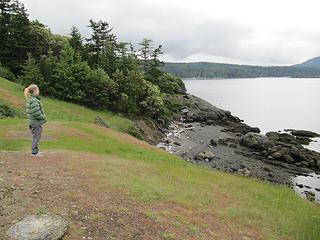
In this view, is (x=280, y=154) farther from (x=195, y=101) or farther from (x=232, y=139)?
(x=195, y=101)

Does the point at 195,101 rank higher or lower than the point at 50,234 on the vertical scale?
lower

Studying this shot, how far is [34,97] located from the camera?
61.1ft

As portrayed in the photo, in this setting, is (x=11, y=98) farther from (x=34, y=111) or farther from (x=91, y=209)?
(x=91, y=209)

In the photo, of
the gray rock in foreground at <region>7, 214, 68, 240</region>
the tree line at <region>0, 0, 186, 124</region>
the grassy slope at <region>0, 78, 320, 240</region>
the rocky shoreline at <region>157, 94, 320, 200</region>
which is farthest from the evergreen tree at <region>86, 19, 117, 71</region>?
the gray rock in foreground at <region>7, 214, 68, 240</region>

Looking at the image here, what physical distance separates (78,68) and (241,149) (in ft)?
94.2

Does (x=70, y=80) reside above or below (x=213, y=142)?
above

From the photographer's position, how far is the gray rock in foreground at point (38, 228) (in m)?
10.5

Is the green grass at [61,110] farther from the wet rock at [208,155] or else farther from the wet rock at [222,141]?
the wet rock at [222,141]

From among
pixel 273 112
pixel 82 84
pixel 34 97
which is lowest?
pixel 273 112

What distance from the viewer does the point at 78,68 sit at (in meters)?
59.8

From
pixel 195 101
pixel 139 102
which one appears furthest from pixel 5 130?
pixel 195 101

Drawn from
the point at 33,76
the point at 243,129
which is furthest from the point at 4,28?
the point at 243,129

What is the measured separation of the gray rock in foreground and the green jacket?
27.6 ft

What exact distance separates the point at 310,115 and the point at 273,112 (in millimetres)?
12501
